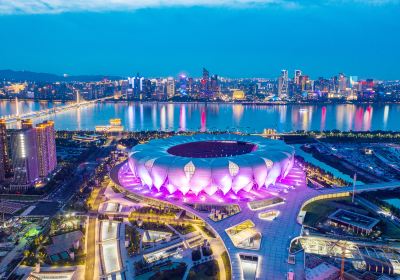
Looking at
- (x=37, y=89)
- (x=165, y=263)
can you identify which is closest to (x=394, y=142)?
(x=165, y=263)

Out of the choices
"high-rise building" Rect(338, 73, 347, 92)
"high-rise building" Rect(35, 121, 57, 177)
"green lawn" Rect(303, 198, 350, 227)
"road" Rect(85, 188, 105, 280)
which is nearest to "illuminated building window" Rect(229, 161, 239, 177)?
"green lawn" Rect(303, 198, 350, 227)

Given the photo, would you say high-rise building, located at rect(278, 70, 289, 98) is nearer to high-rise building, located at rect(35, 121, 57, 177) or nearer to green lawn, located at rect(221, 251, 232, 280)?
high-rise building, located at rect(35, 121, 57, 177)

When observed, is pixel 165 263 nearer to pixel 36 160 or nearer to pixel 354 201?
pixel 354 201

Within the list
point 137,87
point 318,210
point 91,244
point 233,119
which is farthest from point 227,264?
point 137,87

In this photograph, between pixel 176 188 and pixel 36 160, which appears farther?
pixel 36 160

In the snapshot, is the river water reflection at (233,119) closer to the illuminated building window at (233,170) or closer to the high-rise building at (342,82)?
the high-rise building at (342,82)

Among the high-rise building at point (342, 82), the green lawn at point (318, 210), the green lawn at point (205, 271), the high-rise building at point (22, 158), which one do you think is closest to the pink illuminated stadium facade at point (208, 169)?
the green lawn at point (318, 210)
